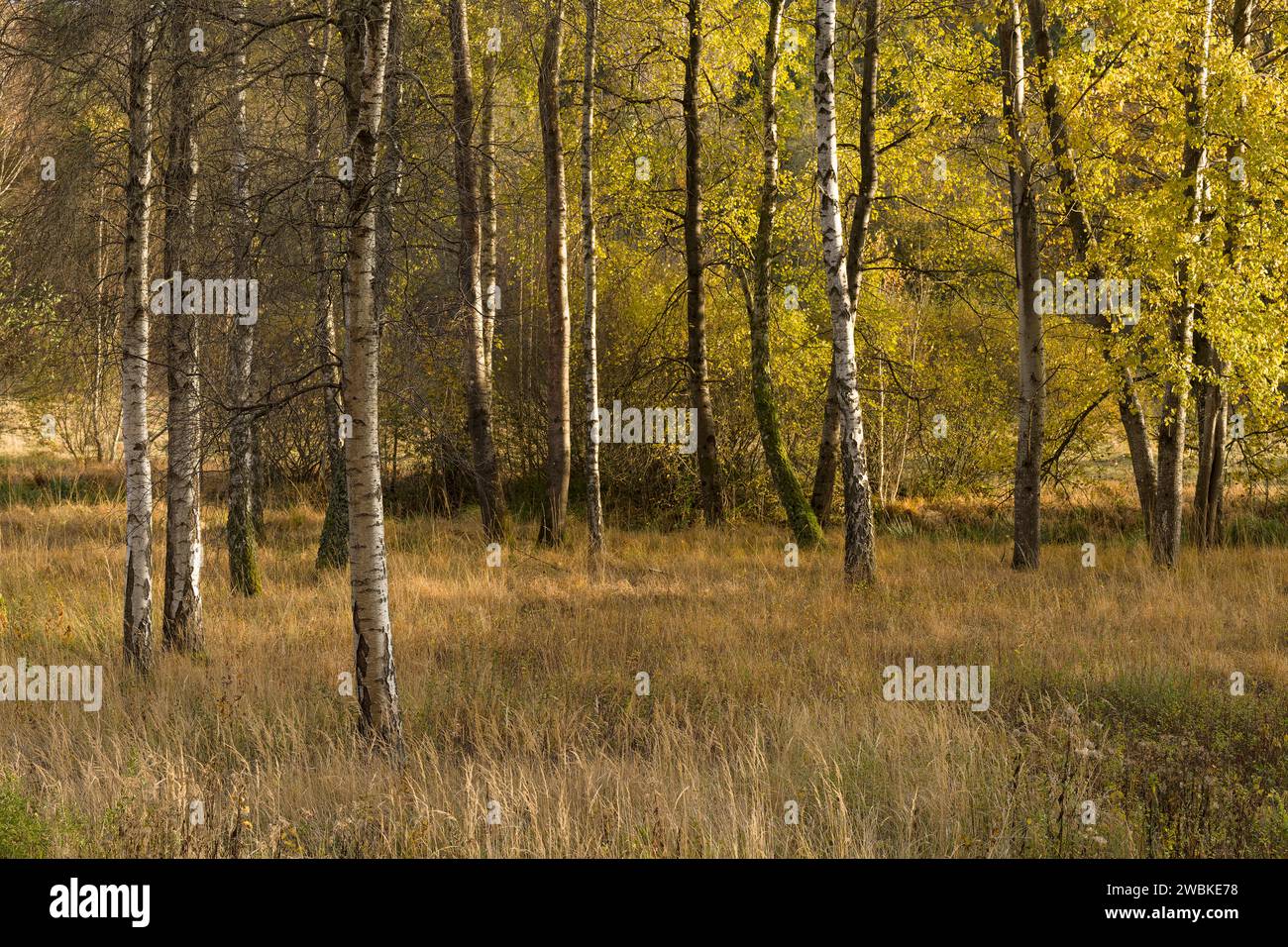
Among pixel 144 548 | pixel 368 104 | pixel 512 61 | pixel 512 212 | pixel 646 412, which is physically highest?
pixel 512 61

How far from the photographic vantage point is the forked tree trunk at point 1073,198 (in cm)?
1232

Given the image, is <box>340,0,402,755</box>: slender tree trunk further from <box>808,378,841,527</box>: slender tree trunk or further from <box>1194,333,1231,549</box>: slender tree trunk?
<box>1194,333,1231,549</box>: slender tree trunk

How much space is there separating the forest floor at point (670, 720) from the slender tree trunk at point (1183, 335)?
2.24ft

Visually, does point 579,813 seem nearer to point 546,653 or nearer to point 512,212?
point 546,653

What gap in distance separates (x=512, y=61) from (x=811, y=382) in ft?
23.7

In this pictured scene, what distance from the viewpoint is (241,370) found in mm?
8234

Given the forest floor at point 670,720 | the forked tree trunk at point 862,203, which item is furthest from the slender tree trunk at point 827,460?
the forest floor at point 670,720

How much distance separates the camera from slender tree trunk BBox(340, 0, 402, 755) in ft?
18.5

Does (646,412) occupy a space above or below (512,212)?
below

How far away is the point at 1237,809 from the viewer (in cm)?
550

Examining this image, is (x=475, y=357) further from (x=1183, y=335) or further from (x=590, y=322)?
(x=1183, y=335)

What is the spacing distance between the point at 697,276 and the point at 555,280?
2.48m

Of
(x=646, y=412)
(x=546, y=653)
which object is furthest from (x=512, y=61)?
(x=546, y=653)

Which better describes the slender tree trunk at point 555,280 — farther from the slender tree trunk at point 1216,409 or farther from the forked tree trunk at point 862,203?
the slender tree trunk at point 1216,409
